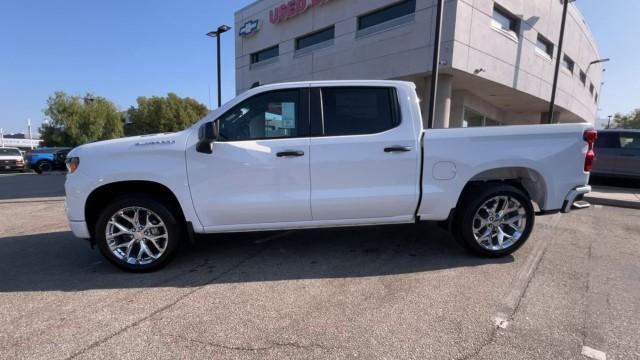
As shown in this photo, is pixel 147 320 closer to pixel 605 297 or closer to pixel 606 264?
pixel 605 297

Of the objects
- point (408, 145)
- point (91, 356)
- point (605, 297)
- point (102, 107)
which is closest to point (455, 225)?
point (408, 145)

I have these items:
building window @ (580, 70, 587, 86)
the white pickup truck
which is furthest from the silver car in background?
building window @ (580, 70, 587, 86)

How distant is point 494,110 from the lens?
813 inches

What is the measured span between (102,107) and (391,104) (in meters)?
46.6

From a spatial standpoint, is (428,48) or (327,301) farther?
(428,48)

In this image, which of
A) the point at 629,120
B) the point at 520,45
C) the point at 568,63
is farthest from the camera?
the point at 629,120

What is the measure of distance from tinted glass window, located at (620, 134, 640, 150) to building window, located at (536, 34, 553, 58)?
848 centimetres

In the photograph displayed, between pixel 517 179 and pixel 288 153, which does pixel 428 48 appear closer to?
pixel 517 179

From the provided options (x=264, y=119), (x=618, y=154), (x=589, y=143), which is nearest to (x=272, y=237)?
(x=264, y=119)

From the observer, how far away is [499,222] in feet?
12.2

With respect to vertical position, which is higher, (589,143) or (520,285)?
(589,143)

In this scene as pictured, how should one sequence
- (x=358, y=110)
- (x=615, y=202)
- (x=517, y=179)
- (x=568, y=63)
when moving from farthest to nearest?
1. (x=568, y=63)
2. (x=615, y=202)
3. (x=517, y=179)
4. (x=358, y=110)

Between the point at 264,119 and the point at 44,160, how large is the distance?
73.3 feet

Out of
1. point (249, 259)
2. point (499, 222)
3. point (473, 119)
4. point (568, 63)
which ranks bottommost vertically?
point (249, 259)
